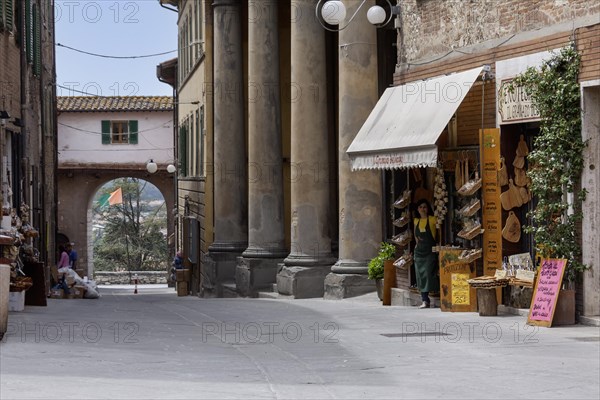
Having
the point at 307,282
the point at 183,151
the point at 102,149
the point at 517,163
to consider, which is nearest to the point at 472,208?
the point at 517,163

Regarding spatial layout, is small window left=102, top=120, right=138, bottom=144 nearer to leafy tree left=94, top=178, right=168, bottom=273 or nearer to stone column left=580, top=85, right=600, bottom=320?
leafy tree left=94, top=178, right=168, bottom=273

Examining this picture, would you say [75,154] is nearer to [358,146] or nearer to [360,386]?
[358,146]

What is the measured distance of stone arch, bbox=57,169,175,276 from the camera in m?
61.7

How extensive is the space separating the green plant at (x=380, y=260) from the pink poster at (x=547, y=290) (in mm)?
5760

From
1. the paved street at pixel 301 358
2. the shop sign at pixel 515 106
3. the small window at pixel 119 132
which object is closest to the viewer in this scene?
the paved street at pixel 301 358

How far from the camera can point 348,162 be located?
2286cm

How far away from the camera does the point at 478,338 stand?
1455 centimetres

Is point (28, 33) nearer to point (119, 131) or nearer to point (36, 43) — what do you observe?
point (36, 43)

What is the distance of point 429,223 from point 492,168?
1968mm

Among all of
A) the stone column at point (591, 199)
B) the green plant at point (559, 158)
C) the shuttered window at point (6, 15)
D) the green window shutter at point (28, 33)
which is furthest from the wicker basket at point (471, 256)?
the green window shutter at point (28, 33)

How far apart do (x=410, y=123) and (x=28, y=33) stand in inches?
540

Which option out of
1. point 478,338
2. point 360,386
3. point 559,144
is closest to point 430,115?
point 559,144

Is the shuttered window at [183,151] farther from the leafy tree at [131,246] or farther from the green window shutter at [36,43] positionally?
the leafy tree at [131,246]

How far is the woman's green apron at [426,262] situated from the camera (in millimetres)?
19219
